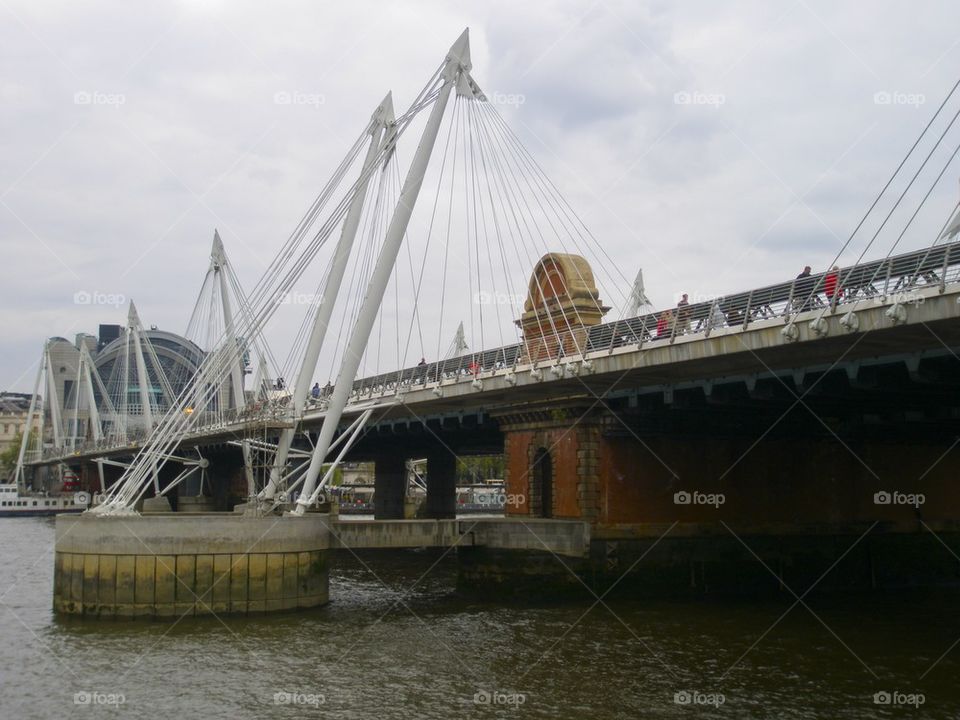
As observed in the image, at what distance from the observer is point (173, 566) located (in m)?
33.4

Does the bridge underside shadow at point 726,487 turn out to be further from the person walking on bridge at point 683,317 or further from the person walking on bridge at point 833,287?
the person walking on bridge at point 833,287

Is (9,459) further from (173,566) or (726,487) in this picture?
(726,487)

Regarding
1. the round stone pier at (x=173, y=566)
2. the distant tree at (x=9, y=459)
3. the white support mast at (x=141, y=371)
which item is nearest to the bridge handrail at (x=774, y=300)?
the round stone pier at (x=173, y=566)

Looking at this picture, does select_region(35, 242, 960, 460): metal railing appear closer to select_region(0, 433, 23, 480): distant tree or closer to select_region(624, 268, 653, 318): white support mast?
select_region(624, 268, 653, 318): white support mast

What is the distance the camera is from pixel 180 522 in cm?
3366

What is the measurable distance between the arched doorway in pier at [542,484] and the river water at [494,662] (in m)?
5.61

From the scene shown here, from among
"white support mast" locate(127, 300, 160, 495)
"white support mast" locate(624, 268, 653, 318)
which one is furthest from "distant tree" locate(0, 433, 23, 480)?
"white support mast" locate(624, 268, 653, 318)

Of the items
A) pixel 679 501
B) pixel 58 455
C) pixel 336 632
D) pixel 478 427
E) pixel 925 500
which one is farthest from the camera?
pixel 58 455

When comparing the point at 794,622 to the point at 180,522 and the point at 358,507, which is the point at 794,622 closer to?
the point at 180,522

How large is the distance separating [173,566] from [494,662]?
1153 centimetres

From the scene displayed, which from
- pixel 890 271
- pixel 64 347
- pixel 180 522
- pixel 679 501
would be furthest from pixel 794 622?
pixel 64 347

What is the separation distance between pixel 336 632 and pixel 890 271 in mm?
18896

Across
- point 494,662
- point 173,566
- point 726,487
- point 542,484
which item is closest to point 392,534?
point 542,484

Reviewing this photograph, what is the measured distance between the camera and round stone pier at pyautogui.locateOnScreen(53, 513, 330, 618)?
33.2 metres
